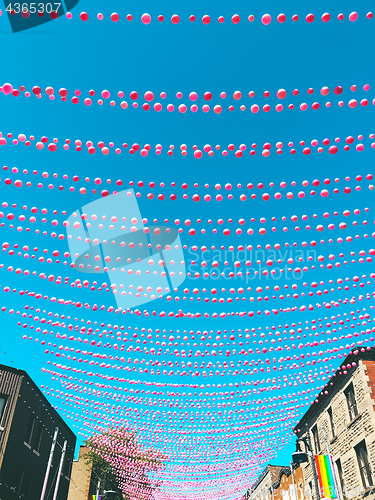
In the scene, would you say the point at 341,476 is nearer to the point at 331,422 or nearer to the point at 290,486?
the point at 331,422

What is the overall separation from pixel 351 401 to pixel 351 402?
0.04 metres

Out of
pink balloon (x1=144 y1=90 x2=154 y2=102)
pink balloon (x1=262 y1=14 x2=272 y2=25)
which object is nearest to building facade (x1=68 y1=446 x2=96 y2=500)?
pink balloon (x1=144 y1=90 x2=154 y2=102)

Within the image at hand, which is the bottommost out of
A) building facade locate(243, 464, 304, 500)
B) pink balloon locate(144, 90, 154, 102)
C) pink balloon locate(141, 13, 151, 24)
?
building facade locate(243, 464, 304, 500)

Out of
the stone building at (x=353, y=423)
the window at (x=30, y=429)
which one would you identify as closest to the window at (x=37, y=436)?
the window at (x=30, y=429)

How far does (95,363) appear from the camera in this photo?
11.0m

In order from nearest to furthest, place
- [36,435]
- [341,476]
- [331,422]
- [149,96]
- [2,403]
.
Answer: [149,96]
[341,476]
[2,403]
[331,422]
[36,435]

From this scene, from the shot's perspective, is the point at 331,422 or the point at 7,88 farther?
the point at 331,422

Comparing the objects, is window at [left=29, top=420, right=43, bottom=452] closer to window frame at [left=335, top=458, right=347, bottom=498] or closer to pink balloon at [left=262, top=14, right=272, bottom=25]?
window frame at [left=335, top=458, right=347, bottom=498]

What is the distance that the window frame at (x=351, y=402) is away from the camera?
15.9 m

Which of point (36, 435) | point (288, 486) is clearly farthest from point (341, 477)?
point (36, 435)

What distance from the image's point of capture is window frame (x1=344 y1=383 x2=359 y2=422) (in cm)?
1591

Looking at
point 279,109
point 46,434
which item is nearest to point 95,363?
point 279,109

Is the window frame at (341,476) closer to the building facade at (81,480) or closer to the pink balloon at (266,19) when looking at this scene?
the pink balloon at (266,19)

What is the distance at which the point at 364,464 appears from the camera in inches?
580
